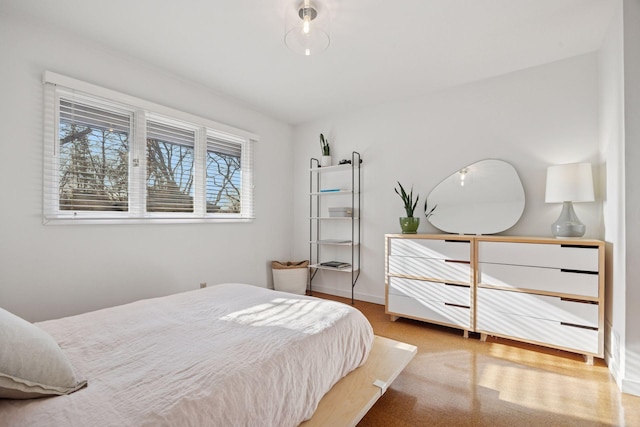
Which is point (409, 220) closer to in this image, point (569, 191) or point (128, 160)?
point (569, 191)

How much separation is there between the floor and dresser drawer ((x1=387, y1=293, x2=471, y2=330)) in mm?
208

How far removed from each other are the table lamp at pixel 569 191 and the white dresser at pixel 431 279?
2.30 ft

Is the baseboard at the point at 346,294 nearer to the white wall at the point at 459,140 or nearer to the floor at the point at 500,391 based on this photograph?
the white wall at the point at 459,140

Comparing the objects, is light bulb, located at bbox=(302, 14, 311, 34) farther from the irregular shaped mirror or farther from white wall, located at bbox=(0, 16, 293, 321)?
the irregular shaped mirror

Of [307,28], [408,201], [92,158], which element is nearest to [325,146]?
[408,201]

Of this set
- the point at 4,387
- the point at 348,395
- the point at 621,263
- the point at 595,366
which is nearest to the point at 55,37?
the point at 4,387

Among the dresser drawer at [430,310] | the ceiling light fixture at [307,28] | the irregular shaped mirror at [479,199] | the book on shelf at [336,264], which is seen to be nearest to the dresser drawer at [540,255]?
the irregular shaped mirror at [479,199]

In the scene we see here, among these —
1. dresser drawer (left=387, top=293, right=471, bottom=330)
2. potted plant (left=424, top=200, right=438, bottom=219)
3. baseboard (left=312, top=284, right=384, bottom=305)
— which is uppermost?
potted plant (left=424, top=200, right=438, bottom=219)

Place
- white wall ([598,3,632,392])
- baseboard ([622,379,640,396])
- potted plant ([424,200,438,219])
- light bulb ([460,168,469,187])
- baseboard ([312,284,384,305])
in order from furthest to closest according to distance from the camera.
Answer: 1. baseboard ([312,284,384,305])
2. potted plant ([424,200,438,219])
3. light bulb ([460,168,469,187])
4. white wall ([598,3,632,392])
5. baseboard ([622,379,640,396])

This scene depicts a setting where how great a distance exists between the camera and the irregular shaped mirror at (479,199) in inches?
107

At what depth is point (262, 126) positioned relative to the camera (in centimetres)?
383

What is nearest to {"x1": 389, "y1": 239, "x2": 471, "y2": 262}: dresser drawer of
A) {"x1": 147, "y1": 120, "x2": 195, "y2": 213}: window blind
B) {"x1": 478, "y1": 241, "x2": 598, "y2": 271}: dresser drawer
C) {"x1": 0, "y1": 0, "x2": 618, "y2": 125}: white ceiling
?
{"x1": 478, "y1": 241, "x2": 598, "y2": 271}: dresser drawer

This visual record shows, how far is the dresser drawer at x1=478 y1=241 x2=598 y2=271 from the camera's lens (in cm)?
212

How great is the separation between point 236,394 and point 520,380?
6.22 feet
